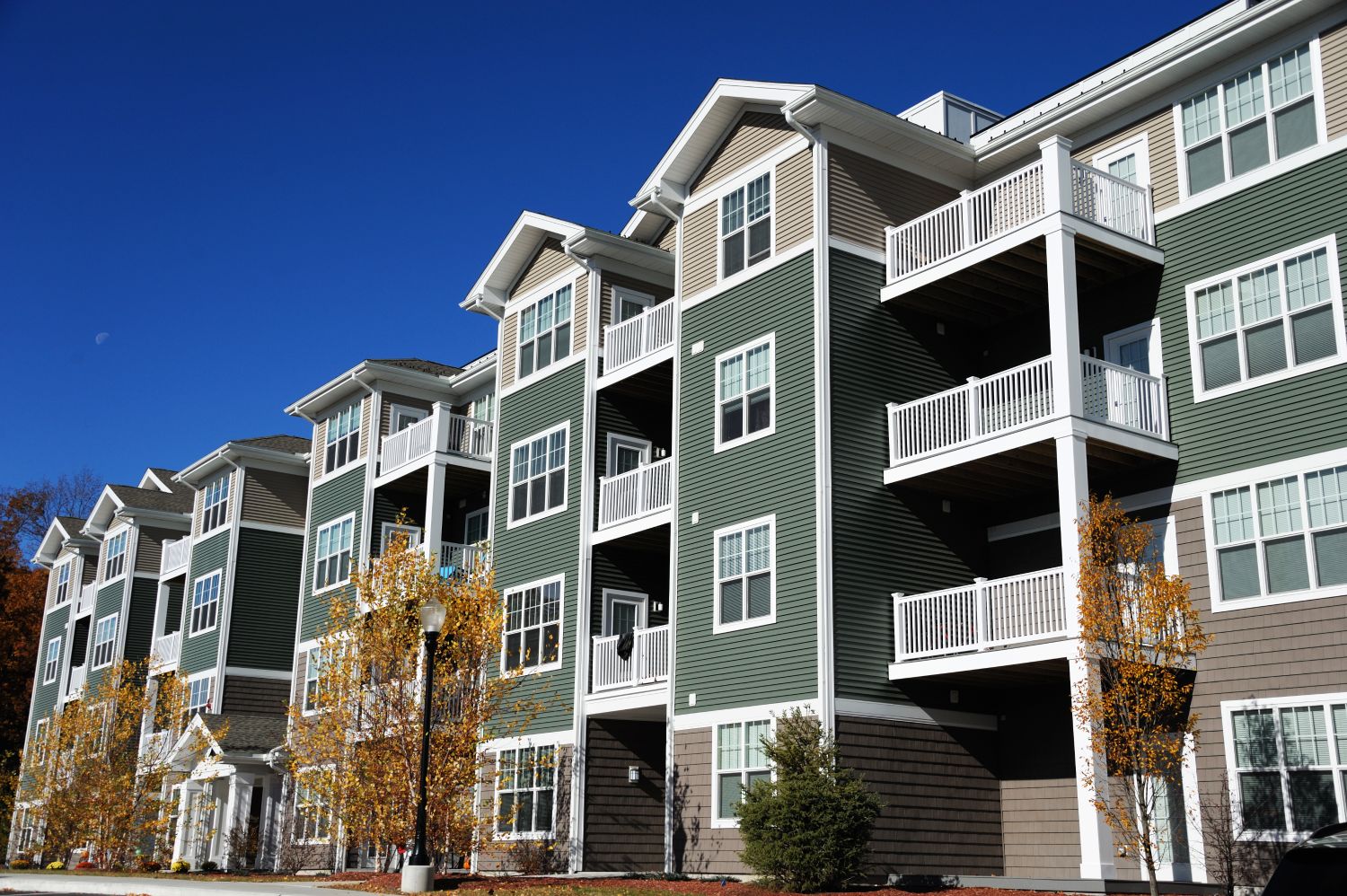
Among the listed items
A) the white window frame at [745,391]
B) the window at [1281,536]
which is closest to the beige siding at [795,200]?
the white window frame at [745,391]

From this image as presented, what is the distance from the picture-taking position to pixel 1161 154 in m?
22.3

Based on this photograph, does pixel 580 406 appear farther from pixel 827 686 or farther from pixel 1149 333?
pixel 1149 333

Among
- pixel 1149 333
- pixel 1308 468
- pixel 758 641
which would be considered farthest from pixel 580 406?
pixel 1308 468

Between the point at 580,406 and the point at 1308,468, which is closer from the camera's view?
the point at 1308,468

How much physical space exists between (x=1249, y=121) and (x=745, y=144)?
30.8 ft

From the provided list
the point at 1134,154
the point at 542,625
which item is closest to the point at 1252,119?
the point at 1134,154

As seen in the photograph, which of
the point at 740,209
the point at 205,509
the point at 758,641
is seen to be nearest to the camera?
the point at 758,641

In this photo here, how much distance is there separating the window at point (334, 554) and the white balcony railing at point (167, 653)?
8.79 m

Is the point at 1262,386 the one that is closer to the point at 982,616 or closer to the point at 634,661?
the point at 982,616

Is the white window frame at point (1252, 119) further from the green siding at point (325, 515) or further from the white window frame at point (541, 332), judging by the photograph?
the green siding at point (325, 515)

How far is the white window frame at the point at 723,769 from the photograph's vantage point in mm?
22422

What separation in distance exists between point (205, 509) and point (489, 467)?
1609 centimetres

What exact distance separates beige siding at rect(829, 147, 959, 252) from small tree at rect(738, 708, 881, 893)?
930cm

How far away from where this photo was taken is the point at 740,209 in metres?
25.9
